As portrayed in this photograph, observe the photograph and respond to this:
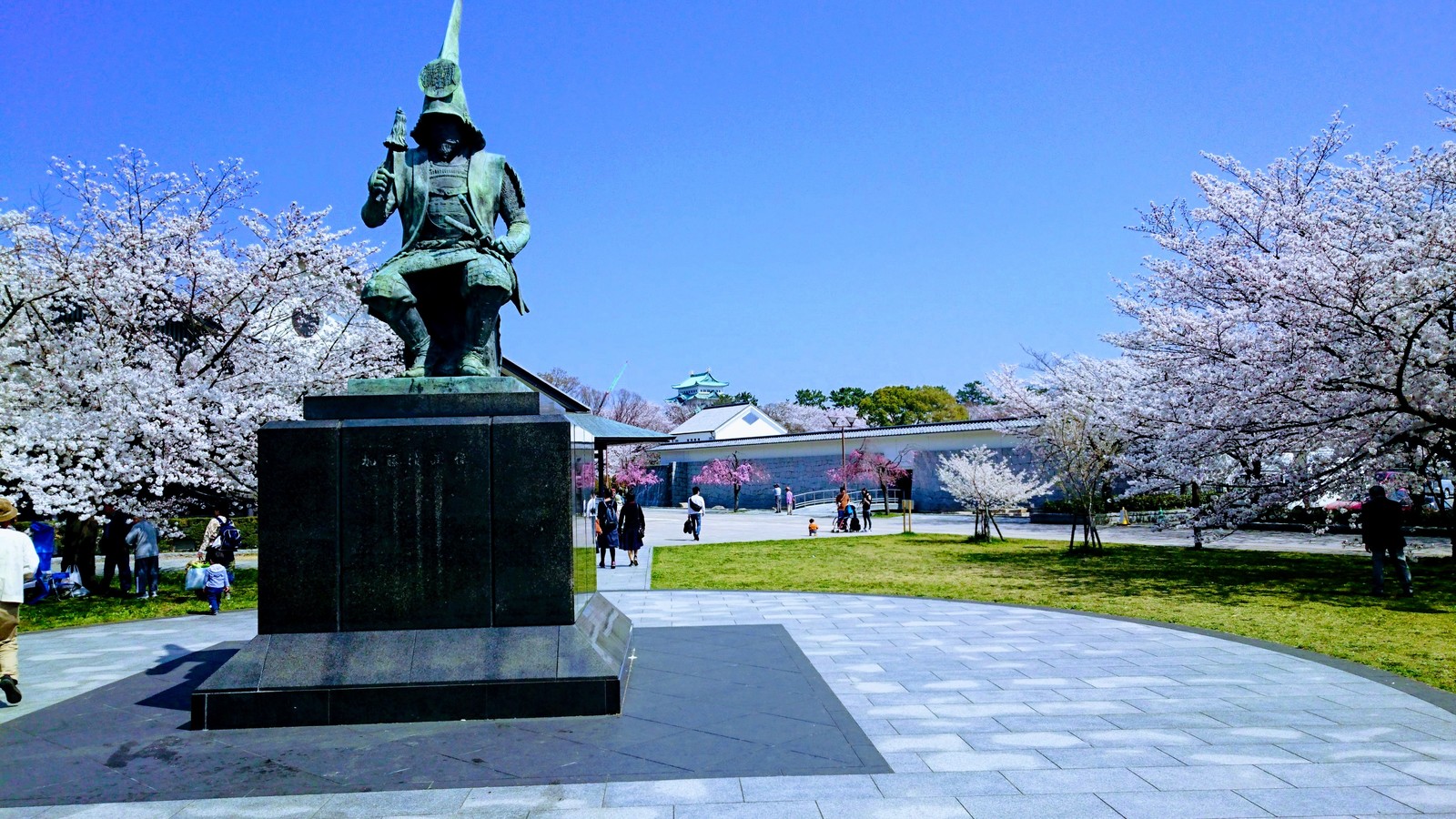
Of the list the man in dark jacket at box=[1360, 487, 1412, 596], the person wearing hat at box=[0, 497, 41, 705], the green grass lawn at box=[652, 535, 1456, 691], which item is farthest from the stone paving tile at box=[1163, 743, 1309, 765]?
the man in dark jacket at box=[1360, 487, 1412, 596]

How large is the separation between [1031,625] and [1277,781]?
5010mm

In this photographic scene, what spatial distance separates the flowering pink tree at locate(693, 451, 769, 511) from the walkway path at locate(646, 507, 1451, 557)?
6471 millimetres

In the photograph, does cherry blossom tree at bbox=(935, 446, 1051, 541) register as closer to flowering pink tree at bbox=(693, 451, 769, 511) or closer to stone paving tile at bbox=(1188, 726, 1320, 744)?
stone paving tile at bbox=(1188, 726, 1320, 744)

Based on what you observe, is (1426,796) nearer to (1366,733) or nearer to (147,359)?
(1366,733)

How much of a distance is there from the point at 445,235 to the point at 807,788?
4269 millimetres

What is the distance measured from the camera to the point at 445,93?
619cm

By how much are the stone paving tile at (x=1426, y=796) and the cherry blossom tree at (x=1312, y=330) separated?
8.83 m

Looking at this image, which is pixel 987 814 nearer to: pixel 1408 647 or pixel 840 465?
pixel 1408 647

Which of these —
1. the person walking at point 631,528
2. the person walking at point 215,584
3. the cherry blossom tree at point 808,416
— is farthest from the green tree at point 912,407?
the person walking at point 215,584

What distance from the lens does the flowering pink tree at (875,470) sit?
1604 inches

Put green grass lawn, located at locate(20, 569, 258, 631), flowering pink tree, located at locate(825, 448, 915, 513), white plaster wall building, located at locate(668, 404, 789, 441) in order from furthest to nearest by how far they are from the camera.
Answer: white plaster wall building, located at locate(668, 404, 789, 441) < flowering pink tree, located at locate(825, 448, 915, 513) < green grass lawn, located at locate(20, 569, 258, 631)

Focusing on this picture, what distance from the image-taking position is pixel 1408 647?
7973 mm

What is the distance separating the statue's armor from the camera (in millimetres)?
6113

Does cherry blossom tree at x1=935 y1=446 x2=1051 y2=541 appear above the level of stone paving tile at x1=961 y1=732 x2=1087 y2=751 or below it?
above
